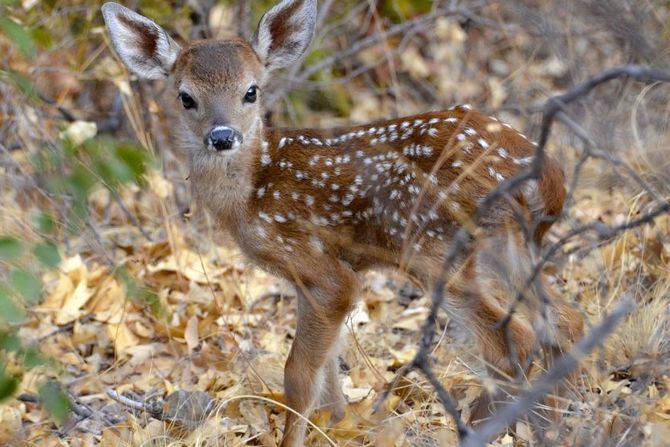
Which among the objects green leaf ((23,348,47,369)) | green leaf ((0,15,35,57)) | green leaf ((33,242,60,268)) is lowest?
green leaf ((23,348,47,369))

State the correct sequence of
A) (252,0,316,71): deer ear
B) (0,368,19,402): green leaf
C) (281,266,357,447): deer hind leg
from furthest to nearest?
1. (252,0,316,71): deer ear
2. (281,266,357,447): deer hind leg
3. (0,368,19,402): green leaf

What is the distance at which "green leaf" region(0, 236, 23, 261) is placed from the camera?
256cm

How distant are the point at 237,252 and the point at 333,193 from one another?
1.41 meters

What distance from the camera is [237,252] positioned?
5738 millimetres

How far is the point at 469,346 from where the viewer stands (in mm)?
4664

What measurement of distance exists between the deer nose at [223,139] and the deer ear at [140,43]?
72 cm

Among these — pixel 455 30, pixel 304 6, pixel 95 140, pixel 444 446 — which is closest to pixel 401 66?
pixel 455 30

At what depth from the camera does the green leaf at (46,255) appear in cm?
250

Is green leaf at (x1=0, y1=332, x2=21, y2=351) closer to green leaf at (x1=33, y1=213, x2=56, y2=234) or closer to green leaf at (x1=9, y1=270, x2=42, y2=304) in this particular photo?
green leaf at (x1=9, y1=270, x2=42, y2=304)

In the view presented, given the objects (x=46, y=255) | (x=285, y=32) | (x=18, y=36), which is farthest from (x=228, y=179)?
(x=46, y=255)

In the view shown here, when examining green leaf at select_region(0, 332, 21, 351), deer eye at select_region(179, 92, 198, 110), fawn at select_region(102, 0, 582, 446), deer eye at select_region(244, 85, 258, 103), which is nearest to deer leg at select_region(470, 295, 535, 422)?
fawn at select_region(102, 0, 582, 446)

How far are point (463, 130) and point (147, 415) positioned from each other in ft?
6.18

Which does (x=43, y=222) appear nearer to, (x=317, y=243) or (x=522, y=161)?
(x=317, y=243)

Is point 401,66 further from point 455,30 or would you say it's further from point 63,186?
point 63,186
